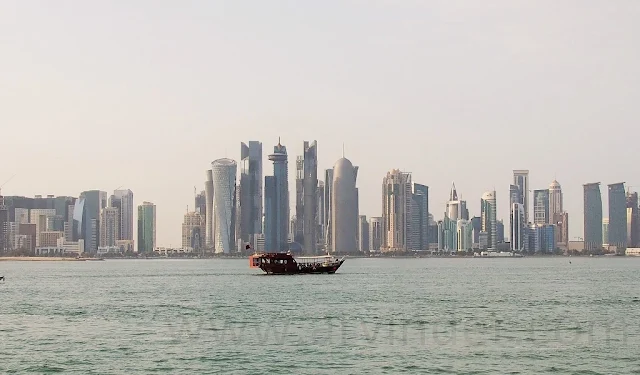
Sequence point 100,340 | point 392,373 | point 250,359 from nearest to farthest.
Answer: point 392,373, point 250,359, point 100,340

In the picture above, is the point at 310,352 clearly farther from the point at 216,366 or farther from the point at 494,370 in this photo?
the point at 494,370

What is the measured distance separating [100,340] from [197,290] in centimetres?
7129

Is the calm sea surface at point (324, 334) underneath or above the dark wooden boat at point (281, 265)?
underneath

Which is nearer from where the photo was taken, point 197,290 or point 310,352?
point 310,352

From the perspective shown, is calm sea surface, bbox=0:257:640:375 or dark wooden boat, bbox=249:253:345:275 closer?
calm sea surface, bbox=0:257:640:375

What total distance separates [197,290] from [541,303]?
57292 millimetres

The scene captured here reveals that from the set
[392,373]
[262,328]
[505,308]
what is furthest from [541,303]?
[392,373]

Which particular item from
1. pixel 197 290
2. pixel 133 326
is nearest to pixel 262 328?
pixel 133 326

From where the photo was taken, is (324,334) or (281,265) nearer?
(324,334)

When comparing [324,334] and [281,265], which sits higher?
[281,265]

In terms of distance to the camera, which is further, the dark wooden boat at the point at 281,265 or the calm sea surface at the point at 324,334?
the dark wooden boat at the point at 281,265

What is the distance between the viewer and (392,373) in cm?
5291

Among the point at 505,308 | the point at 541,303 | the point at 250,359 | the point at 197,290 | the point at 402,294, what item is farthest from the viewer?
the point at 197,290

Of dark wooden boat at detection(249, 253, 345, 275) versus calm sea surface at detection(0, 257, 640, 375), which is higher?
dark wooden boat at detection(249, 253, 345, 275)
